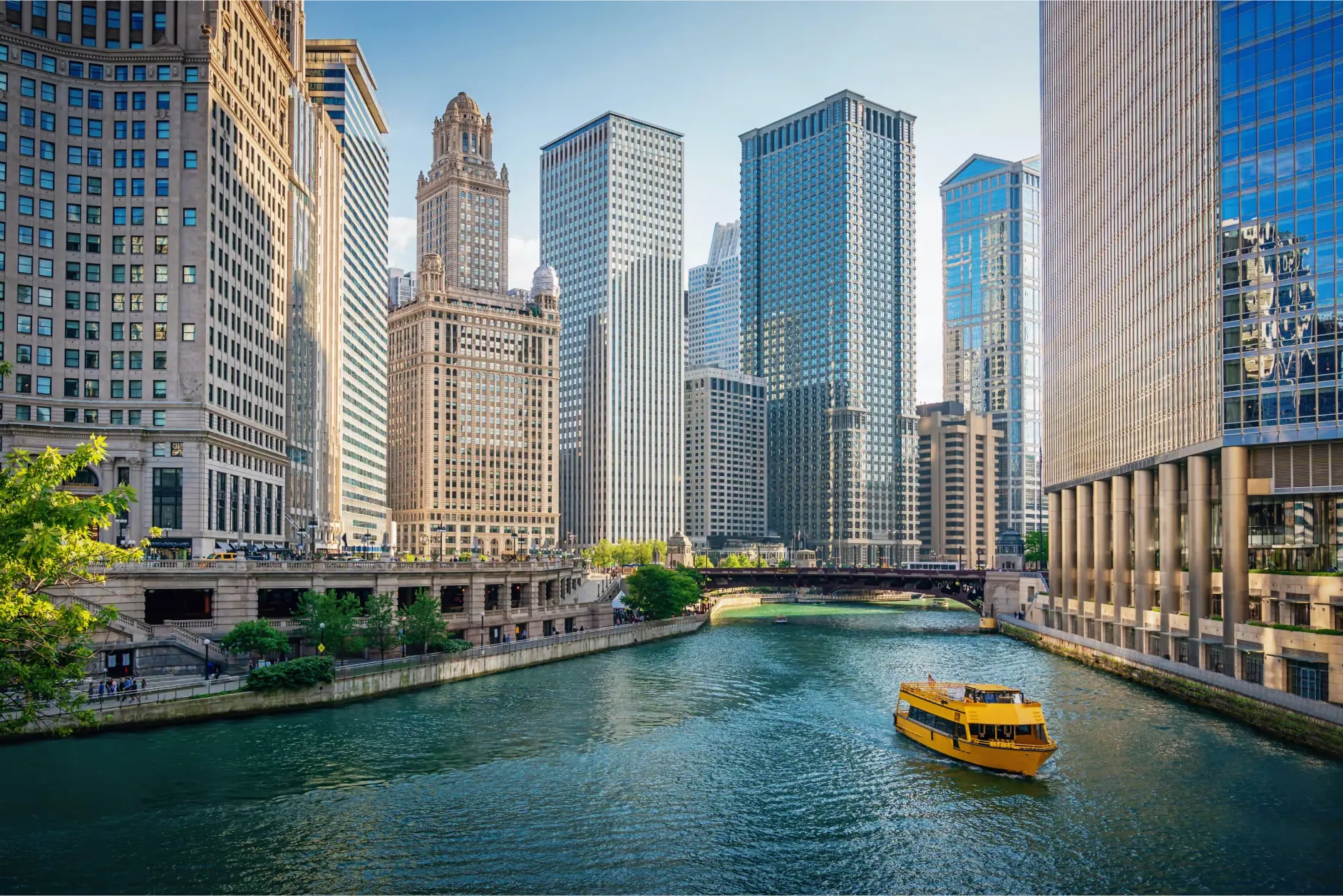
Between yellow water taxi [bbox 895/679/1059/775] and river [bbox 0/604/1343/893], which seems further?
yellow water taxi [bbox 895/679/1059/775]

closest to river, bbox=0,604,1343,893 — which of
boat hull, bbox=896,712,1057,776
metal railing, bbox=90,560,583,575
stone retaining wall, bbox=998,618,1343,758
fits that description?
boat hull, bbox=896,712,1057,776

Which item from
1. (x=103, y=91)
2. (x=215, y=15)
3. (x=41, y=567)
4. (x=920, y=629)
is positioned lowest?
(x=920, y=629)

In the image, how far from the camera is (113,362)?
10819 cm

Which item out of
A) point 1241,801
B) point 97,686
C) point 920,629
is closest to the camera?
point 1241,801

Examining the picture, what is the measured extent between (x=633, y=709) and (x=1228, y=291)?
60824 millimetres

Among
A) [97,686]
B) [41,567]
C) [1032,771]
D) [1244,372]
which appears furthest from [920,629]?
[41,567]

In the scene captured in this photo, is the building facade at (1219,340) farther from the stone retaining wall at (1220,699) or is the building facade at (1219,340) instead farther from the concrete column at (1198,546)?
the stone retaining wall at (1220,699)

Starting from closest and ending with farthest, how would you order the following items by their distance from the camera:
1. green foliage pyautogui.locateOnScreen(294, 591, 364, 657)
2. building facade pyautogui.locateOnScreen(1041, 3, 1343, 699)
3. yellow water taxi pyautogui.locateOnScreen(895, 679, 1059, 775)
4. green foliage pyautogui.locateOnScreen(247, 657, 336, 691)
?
yellow water taxi pyautogui.locateOnScreen(895, 679, 1059, 775) < green foliage pyautogui.locateOnScreen(247, 657, 336, 691) < building facade pyautogui.locateOnScreen(1041, 3, 1343, 699) < green foliage pyautogui.locateOnScreen(294, 591, 364, 657)

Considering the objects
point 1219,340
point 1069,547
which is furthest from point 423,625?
point 1069,547

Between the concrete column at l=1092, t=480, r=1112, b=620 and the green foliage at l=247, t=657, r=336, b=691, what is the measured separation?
286 feet

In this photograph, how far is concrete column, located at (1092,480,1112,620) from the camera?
125 metres

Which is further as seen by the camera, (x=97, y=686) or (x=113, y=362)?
(x=113, y=362)

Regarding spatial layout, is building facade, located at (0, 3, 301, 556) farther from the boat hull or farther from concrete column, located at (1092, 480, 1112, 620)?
concrete column, located at (1092, 480, 1112, 620)

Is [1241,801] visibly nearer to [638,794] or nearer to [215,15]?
[638,794]
